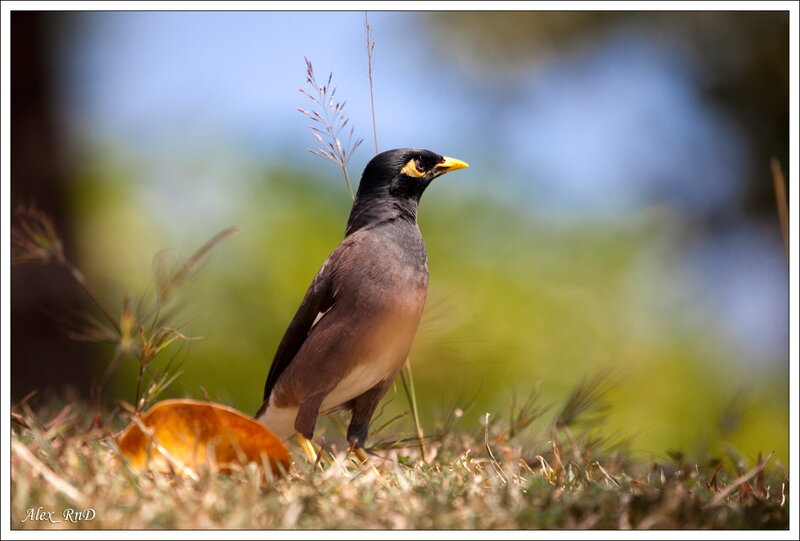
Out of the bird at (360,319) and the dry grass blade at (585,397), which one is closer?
the bird at (360,319)

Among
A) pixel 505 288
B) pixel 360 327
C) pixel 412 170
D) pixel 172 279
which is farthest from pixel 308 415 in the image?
pixel 505 288

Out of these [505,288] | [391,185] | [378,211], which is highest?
[391,185]

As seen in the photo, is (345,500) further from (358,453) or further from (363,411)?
(363,411)

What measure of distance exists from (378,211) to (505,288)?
12.3 ft

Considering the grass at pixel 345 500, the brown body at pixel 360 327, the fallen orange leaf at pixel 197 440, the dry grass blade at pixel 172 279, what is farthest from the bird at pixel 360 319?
the fallen orange leaf at pixel 197 440

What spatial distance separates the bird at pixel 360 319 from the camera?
3.10 meters

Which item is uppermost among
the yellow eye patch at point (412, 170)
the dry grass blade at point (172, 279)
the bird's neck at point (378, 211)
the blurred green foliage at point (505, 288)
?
the yellow eye patch at point (412, 170)

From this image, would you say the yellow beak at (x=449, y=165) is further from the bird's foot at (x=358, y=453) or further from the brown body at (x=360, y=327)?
the bird's foot at (x=358, y=453)

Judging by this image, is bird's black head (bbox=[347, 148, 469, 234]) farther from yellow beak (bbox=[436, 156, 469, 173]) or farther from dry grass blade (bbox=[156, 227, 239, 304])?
dry grass blade (bbox=[156, 227, 239, 304])

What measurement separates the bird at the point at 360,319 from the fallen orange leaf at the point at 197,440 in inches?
34.2

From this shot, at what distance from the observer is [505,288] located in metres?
7.00

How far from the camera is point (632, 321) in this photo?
6953mm

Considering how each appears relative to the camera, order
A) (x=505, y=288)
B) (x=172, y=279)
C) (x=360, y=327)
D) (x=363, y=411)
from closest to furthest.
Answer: (x=172, y=279) < (x=360, y=327) < (x=363, y=411) < (x=505, y=288)

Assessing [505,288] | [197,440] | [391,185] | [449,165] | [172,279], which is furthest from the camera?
[505,288]
